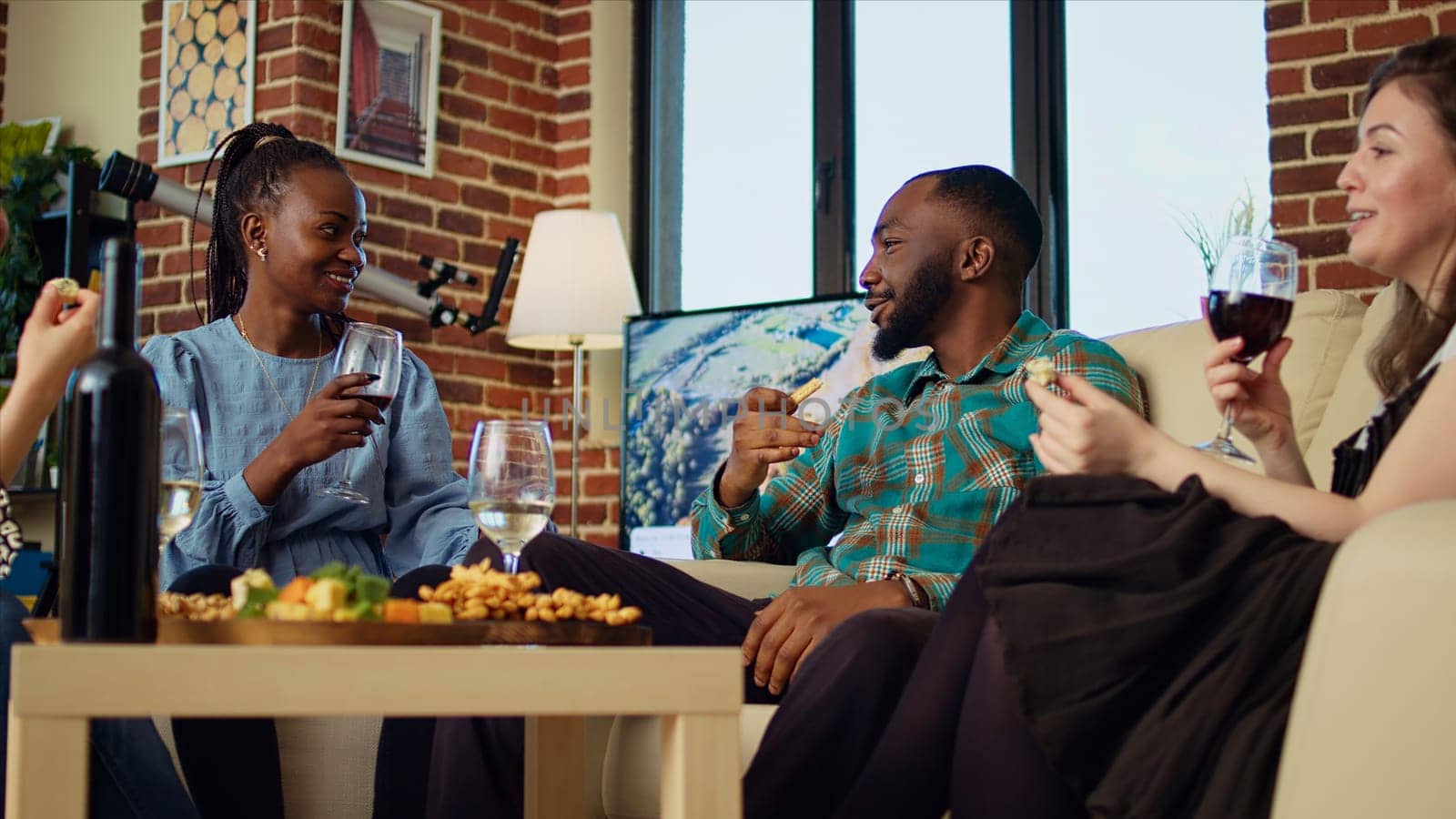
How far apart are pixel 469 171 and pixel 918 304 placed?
2.50 meters

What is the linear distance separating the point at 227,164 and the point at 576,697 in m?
1.75

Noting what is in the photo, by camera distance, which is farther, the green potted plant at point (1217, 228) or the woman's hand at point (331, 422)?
the green potted plant at point (1217, 228)

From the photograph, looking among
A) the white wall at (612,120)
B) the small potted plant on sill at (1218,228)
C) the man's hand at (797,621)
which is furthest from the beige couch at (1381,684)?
the white wall at (612,120)

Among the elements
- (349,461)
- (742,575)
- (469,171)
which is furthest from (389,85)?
(742,575)

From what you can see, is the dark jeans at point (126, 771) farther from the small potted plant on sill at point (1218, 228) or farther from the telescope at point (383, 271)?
the small potted plant on sill at point (1218, 228)

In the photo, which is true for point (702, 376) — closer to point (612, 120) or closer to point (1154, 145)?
point (612, 120)

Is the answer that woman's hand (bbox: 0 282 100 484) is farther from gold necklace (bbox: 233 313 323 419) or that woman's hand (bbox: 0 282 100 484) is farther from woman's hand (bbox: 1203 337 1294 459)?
woman's hand (bbox: 1203 337 1294 459)

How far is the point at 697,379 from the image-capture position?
430cm

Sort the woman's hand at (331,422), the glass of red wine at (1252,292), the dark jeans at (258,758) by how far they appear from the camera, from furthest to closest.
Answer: the woman's hand at (331,422) → the dark jeans at (258,758) → the glass of red wine at (1252,292)

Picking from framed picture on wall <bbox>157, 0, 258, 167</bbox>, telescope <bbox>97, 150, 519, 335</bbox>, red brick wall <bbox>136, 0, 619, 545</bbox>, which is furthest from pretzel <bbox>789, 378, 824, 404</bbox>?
framed picture on wall <bbox>157, 0, 258, 167</bbox>

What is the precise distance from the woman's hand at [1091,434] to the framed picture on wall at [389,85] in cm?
312

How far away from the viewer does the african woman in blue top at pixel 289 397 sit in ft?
7.26

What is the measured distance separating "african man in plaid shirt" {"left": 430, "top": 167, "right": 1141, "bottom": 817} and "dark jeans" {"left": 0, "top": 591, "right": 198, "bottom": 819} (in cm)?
29

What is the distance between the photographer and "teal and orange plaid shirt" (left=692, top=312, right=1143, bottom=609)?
2.17 meters
